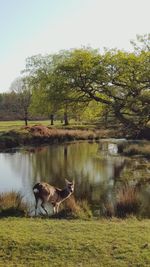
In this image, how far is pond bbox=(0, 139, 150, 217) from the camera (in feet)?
55.8

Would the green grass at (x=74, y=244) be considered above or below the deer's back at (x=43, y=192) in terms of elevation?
below

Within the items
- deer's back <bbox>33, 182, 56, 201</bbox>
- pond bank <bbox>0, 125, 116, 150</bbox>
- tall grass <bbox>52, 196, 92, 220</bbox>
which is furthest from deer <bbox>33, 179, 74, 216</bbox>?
pond bank <bbox>0, 125, 116, 150</bbox>

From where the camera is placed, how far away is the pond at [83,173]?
55.8 feet

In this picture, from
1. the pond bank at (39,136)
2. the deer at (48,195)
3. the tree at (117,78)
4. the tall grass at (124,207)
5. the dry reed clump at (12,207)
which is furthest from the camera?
the pond bank at (39,136)

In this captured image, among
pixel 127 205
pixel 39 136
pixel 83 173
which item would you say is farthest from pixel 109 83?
pixel 39 136

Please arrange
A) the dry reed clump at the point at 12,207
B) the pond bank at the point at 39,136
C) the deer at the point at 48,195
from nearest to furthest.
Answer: the dry reed clump at the point at 12,207
the deer at the point at 48,195
the pond bank at the point at 39,136

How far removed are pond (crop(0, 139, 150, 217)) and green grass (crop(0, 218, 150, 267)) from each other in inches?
147

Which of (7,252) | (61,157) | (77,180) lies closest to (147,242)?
(7,252)

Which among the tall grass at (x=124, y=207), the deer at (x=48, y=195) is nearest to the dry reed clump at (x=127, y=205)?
the tall grass at (x=124, y=207)

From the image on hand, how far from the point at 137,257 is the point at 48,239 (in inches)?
92.6

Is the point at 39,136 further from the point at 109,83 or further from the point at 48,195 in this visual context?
the point at 48,195

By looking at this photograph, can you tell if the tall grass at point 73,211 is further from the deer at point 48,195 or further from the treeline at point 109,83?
the treeline at point 109,83

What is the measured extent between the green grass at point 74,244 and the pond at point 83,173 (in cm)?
373

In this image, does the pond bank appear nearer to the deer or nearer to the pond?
the pond
